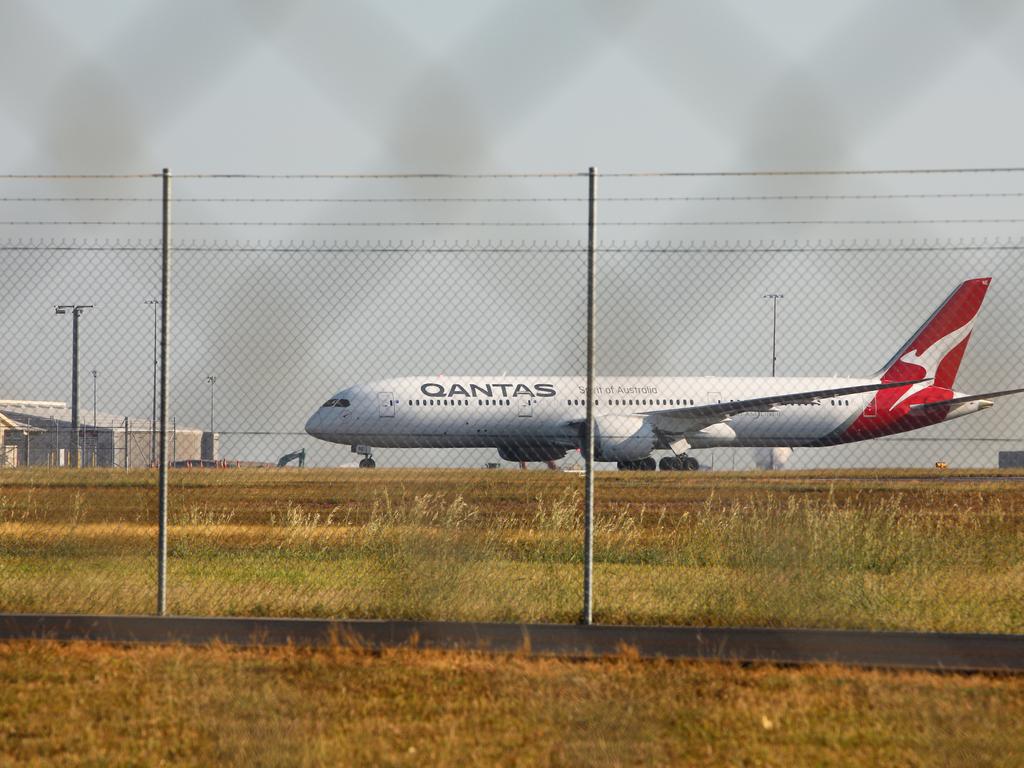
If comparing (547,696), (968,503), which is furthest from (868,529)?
(968,503)

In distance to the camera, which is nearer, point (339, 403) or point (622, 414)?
point (339, 403)

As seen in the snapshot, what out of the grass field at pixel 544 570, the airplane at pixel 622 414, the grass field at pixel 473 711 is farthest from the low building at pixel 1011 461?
the grass field at pixel 473 711

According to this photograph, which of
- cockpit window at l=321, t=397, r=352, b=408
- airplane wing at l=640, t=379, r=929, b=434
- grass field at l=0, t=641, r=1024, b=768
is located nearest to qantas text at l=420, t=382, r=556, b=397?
cockpit window at l=321, t=397, r=352, b=408

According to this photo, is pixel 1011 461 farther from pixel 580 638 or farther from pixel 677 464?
pixel 580 638

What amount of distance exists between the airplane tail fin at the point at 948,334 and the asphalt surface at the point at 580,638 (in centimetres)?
293

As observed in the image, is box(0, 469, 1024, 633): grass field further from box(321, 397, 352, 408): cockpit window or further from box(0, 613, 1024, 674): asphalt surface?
box(321, 397, 352, 408): cockpit window

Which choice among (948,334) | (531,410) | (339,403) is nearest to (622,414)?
(531,410)

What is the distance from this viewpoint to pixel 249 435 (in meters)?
10.9

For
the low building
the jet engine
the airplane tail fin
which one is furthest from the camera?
the jet engine

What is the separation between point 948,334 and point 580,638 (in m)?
10.1

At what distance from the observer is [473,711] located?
6.72m

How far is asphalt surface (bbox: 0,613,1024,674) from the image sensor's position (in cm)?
843

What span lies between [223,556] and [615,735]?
10593 mm

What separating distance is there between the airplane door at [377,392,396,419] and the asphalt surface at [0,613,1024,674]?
3213cm
